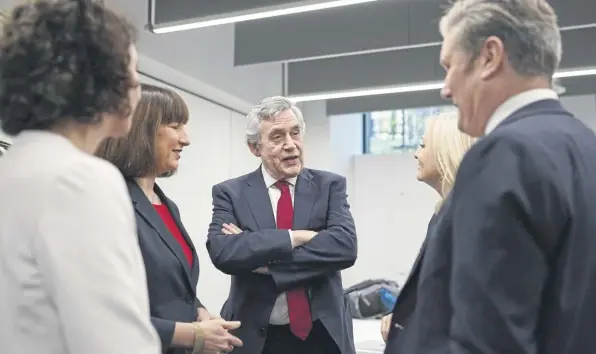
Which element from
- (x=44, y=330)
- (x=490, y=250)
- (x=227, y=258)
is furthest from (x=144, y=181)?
(x=490, y=250)

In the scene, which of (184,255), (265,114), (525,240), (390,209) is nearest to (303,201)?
(265,114)

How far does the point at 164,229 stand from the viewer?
1878mm

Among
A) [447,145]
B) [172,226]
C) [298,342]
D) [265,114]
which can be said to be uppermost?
[265,114]

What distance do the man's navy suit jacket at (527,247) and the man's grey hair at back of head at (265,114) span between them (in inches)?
57.5

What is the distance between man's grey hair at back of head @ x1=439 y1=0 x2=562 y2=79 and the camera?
1.17 m

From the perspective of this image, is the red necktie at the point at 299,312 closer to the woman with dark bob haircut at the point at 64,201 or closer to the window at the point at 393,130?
the woman with dark bob haircut at the point at 64,201

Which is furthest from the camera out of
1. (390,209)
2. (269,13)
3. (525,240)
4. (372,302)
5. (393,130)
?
(393,130)

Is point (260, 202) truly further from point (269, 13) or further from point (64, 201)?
point (269, 13)

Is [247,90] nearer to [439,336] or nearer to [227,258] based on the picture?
[227,258]

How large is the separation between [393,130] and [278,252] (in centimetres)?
639

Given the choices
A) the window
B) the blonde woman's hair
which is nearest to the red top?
the blonde woman's hair

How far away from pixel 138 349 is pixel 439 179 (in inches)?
51.6

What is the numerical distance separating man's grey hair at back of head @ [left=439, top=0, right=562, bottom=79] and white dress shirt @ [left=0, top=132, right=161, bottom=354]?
0.72 metres

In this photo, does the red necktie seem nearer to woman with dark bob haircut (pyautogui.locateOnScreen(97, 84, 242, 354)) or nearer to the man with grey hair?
woman with dark bob haircut (pyautogui.locateOnScreen(97, 84, 242, 354))
